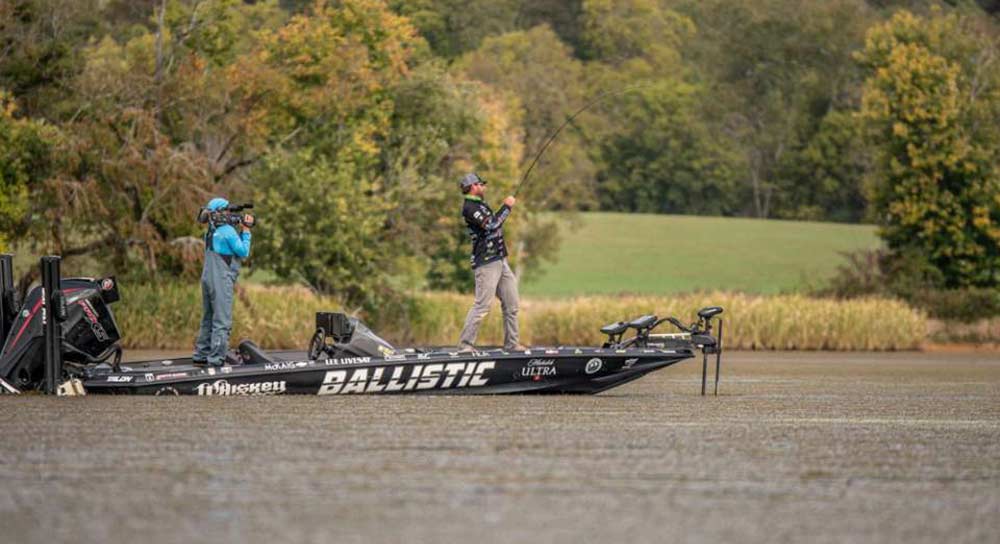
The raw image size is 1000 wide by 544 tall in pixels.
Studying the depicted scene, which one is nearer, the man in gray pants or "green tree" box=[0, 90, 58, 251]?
the man in gray pants

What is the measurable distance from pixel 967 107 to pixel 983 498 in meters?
44.3

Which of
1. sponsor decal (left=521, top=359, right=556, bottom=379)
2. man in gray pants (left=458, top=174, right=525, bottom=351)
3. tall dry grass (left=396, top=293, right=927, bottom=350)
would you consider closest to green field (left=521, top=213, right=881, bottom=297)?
tall dry grass (left=396, top=293, right=927, bottom=350)

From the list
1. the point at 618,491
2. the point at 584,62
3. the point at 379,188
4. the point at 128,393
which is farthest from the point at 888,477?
the point at 584,62

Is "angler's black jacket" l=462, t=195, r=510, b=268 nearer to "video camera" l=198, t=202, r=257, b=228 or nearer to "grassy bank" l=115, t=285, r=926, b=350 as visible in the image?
"video camera" l=198, t=202, r=257, b=228

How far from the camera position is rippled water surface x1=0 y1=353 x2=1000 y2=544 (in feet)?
28.8

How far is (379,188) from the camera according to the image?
44.1m

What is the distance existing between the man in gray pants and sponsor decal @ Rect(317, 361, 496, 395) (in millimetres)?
802

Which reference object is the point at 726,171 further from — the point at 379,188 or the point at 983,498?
the point at 983,498

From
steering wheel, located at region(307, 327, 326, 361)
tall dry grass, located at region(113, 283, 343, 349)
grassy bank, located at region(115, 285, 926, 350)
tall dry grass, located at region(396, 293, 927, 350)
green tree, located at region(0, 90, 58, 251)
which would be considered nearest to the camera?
steering wheel, located at region(307, 327, 326, 361)

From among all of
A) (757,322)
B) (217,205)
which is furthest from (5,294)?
(757,322)

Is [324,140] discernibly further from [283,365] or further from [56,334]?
[56,334]

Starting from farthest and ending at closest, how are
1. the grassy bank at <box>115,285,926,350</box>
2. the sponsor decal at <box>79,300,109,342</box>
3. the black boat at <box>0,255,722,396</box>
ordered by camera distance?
1. the grassy bank at <box>115,285,926,350</box>
2. the sponsor decal at <box>79,300,109,342</box>
3. the black boat at <box>0,255,722,396</box>

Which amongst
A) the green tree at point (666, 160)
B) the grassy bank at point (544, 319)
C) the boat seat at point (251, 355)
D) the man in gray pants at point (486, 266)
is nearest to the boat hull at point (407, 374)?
the boat seat at point (251, 355)

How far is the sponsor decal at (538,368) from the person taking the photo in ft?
58.5
